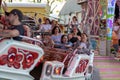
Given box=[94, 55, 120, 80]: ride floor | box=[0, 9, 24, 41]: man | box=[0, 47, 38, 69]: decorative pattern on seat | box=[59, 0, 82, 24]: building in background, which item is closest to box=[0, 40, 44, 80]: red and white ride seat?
box=[0, 47, 38, 69]: decorative pattern on seat

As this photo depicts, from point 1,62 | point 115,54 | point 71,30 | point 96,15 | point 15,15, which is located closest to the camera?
point 1,62

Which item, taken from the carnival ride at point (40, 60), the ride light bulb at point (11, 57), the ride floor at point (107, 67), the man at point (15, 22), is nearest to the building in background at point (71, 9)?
the ride floor at point (107, 67)

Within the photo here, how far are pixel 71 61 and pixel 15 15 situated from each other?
55.7 inches

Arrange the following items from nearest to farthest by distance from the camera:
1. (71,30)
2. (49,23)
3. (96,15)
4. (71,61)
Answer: (71,61) < (71,30) < (49,23) < (96,15)

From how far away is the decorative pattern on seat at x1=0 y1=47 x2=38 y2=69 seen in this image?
4770 millimetres

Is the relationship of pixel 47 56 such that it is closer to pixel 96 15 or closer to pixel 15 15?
pixel 15 15

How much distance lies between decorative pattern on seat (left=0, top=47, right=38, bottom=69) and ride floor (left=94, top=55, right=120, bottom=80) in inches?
214

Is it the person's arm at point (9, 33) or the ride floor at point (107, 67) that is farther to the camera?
the ride floor at point (107, 67)

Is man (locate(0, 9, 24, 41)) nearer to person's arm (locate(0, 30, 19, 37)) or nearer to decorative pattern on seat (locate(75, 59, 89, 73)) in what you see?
person's arm (locate(0, 30, 19, 37))

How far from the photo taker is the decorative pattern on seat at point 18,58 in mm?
4770

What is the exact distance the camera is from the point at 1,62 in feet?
15.5

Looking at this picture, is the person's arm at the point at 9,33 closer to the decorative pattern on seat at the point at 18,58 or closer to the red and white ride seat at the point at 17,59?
the red and white ride seat at the point at 17,59

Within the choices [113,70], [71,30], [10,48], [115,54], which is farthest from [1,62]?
[115,54]

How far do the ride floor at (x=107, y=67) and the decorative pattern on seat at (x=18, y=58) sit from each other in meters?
5.44
